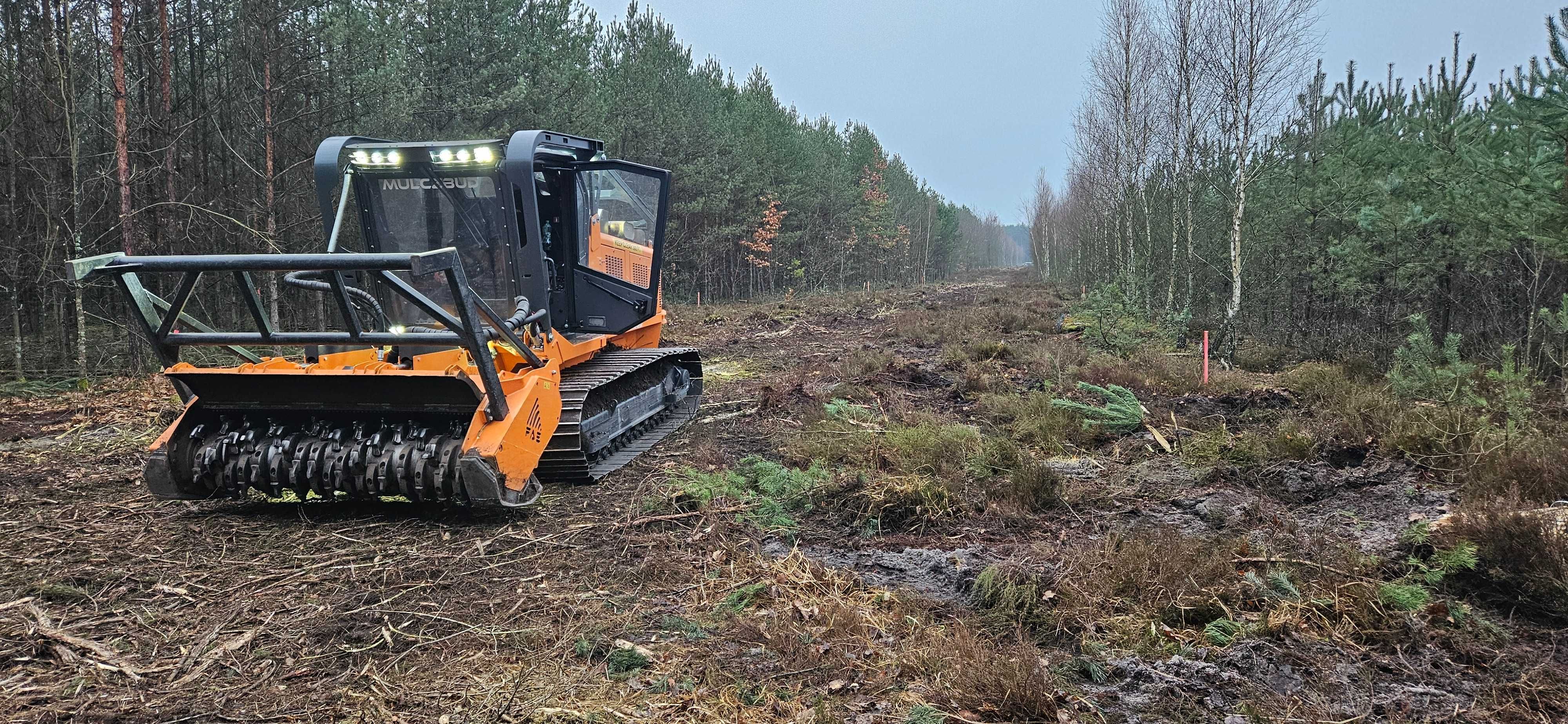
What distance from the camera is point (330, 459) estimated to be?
208 inches

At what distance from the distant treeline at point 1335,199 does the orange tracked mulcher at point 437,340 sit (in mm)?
7129

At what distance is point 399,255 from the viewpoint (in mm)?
4551

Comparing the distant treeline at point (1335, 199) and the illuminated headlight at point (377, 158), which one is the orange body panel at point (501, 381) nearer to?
the illuminated headlight at point (377, 158)

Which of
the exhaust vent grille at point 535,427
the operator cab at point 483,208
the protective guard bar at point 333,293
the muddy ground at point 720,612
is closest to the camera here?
the muddy ground at point 720,612

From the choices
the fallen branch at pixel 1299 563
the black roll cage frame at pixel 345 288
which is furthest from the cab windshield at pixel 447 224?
the fallen branch at pixel 1299 563

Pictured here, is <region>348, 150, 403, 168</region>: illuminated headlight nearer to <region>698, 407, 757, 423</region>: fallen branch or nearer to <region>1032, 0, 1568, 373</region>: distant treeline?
<region>698, 407, 757, 423</region>: fallen branch

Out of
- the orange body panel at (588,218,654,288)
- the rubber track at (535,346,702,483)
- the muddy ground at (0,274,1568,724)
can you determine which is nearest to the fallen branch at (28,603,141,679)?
the muddy ground at (0,274,1568,724)

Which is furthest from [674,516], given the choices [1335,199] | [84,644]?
[1335,199]

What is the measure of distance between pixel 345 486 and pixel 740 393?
6.05 meters

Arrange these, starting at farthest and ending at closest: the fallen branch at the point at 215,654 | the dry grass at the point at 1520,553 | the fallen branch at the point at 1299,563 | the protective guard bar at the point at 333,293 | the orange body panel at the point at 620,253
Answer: the orange body panel at the point at 620,253 → the protective guard bar at the point at 333,293 → the fallen branch at the point at 1299,563 → the dry grass at the point at 1520,553 → the fallen branch at the point at 215,654

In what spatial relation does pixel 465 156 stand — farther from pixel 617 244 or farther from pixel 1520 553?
pixel 1520 553

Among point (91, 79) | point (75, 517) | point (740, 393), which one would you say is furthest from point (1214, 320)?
point (91, 79)

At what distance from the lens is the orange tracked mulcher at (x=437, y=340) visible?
5117mm

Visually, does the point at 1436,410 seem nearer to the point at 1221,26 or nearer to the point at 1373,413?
the point at 1373,413
